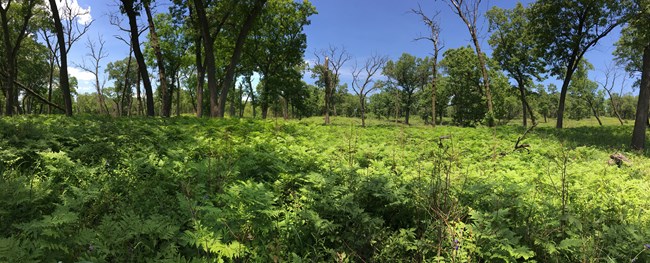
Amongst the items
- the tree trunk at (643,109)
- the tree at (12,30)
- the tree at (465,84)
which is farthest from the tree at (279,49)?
the tree trunk at (643,109)

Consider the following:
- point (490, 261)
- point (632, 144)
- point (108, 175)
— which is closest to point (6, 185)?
point (108, 175)

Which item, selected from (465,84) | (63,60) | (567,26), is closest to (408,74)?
(465,84)

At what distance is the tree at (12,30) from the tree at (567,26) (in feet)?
107

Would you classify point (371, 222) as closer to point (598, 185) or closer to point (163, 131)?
point (598, 185)

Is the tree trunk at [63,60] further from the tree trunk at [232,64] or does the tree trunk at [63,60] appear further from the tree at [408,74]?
the tree at [408,74]

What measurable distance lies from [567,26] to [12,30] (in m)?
40.6

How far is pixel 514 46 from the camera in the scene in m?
30.0

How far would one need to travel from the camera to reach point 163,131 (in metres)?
7.41

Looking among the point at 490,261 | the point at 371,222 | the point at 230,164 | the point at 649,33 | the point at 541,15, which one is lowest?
the point at 490,261

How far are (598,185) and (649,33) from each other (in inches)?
488

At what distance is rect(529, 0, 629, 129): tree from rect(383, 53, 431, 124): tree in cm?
→ 3247

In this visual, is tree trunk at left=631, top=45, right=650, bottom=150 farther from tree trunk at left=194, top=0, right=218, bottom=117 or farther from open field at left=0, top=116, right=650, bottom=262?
tree trunk at left=194, top=0, right=218, bottom=117

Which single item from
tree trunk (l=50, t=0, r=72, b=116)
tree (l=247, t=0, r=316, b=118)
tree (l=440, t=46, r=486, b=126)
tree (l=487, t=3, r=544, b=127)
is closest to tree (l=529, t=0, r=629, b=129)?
tree (l=487, t=3, r=544, b=127)

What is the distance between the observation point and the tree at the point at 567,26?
786 inches
